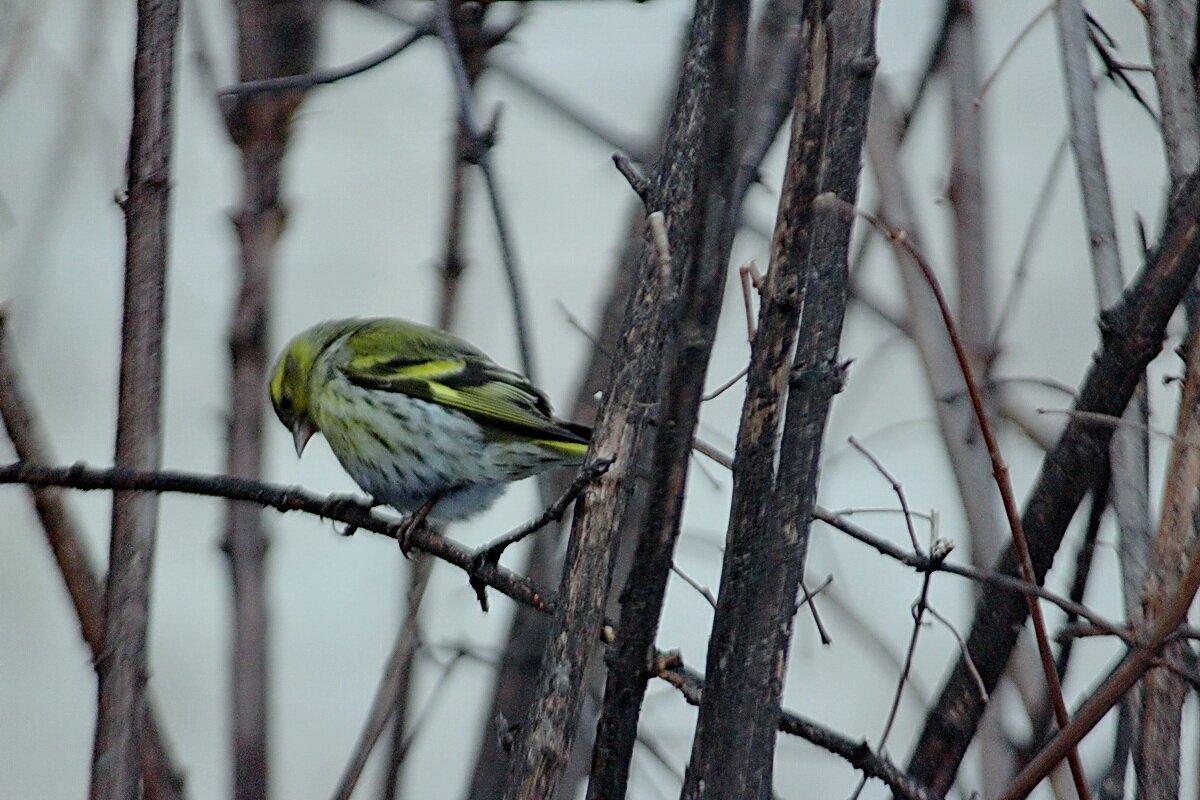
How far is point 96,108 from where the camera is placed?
2461 mm

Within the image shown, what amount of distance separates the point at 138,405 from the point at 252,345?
0.85 m

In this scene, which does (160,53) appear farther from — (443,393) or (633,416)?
(443,393)

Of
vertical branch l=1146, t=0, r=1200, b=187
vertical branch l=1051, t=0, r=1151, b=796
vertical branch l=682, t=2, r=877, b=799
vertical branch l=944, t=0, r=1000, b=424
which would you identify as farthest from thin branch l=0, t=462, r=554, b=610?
vertical branch l=944, t=0, r=1000, b=424

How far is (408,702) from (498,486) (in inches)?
37.7

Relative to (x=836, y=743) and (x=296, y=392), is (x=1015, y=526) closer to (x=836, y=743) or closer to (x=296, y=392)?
(x=836, y=743)

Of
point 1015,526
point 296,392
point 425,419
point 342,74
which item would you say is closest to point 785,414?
point 1015,526

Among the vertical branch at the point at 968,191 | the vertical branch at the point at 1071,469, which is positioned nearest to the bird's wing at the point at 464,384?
the vertical branch at the point at 968,191

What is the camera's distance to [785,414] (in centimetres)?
115

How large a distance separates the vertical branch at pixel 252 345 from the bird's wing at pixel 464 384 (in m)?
0.78

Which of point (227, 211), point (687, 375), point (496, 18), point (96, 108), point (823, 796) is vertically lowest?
point (687, 375)

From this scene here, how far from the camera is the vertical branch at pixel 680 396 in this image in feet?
3.09

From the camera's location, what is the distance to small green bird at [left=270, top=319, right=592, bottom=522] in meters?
3.16

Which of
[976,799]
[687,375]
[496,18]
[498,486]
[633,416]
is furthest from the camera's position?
[496,18]

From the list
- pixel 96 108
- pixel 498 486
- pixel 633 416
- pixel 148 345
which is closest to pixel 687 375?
pixel 633 416
